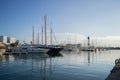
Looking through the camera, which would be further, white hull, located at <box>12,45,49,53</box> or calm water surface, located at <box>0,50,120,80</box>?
white hull, located at <box>12,45,49,53</box>

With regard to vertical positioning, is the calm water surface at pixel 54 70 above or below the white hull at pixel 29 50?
below

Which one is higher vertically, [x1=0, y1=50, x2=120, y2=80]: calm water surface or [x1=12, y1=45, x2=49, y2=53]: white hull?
[x1=12, y1=45, x2=49, y2=53]: white hull

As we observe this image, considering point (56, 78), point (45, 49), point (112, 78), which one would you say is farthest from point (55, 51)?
point (112, 78)

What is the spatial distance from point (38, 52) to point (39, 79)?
63736 millimetres

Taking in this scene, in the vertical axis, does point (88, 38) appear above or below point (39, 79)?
above

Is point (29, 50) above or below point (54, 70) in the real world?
above

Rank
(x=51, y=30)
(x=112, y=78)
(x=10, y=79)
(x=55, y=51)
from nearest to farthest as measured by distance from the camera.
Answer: (x=112, y=78), (x=10, y=79), (x=55, y=51), (x=51, y=30)

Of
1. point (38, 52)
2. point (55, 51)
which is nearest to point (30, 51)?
point (38, 52)

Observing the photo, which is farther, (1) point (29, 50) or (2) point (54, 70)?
(1) point (29, 50)

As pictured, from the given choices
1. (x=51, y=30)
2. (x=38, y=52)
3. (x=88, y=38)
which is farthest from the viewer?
(x=88, y=38)

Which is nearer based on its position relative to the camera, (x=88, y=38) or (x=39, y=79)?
(x=39, y=79)

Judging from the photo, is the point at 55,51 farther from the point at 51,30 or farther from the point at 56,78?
the point at 56,78

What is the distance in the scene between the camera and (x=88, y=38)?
163375 millimetres

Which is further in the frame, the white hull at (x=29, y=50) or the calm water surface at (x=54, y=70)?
the white hull at (x=29, y=50)
